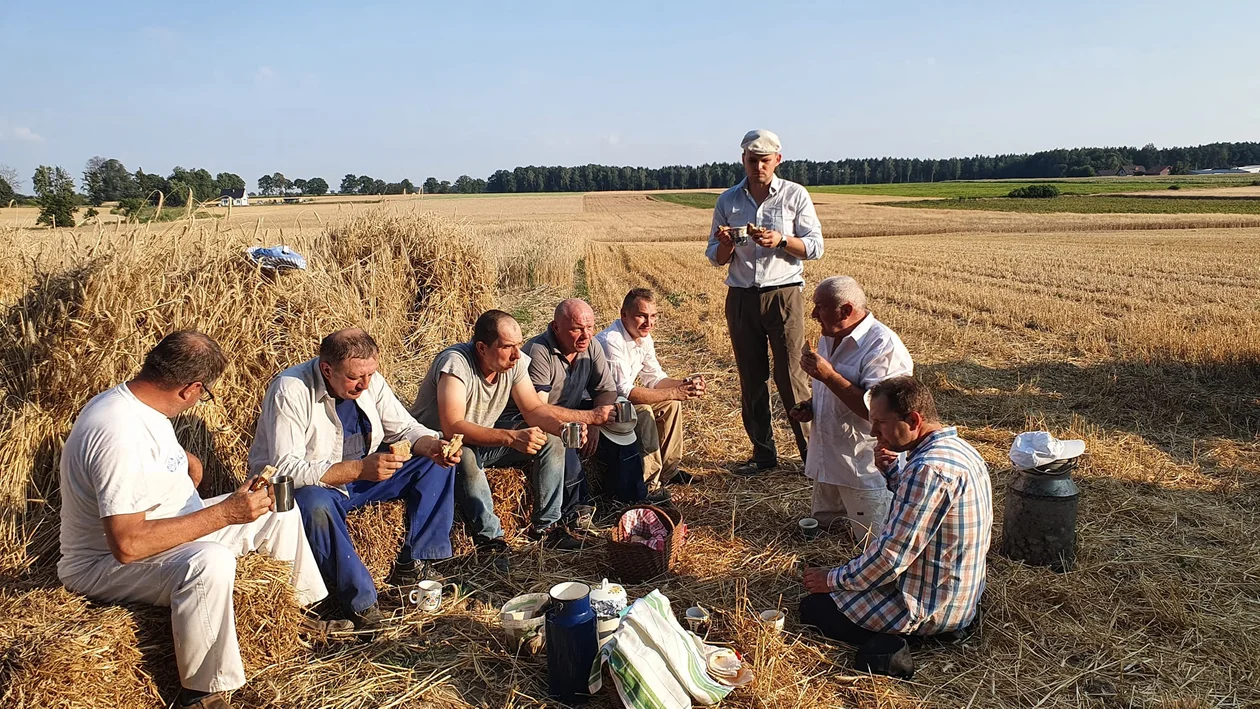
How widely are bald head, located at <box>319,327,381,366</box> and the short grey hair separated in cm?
267

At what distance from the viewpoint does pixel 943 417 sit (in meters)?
7.48

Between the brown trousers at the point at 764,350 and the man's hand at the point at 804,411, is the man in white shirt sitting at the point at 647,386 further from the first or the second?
the man's hand at the point at 804,411

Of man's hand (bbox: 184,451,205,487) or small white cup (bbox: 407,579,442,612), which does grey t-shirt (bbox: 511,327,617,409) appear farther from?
man's hand (bbox: 184,451,205,487)

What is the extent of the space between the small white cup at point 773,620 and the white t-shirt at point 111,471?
2771 millimetres

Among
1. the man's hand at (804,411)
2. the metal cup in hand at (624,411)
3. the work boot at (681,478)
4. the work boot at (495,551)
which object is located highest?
the metal cup in hand at (624,411)

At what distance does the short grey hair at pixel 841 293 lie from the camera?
4.73 m

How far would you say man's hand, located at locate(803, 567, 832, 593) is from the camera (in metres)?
3.69

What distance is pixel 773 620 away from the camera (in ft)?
12.4

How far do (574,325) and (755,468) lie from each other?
2061 millimetres

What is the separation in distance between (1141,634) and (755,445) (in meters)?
2.93

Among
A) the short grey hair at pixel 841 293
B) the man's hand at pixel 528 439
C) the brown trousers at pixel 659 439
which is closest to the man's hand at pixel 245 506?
the man's hand at pixel 528 439

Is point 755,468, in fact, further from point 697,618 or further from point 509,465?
point 697,618

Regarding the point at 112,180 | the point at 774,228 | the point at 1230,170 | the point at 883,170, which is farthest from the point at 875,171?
the point at 774,228

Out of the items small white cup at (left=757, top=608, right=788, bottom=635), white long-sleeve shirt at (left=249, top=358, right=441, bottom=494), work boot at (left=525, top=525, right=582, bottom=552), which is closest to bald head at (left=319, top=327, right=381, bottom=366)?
white long-sleeve shirt at (left=249, top=358, right=441, bottom=494)
